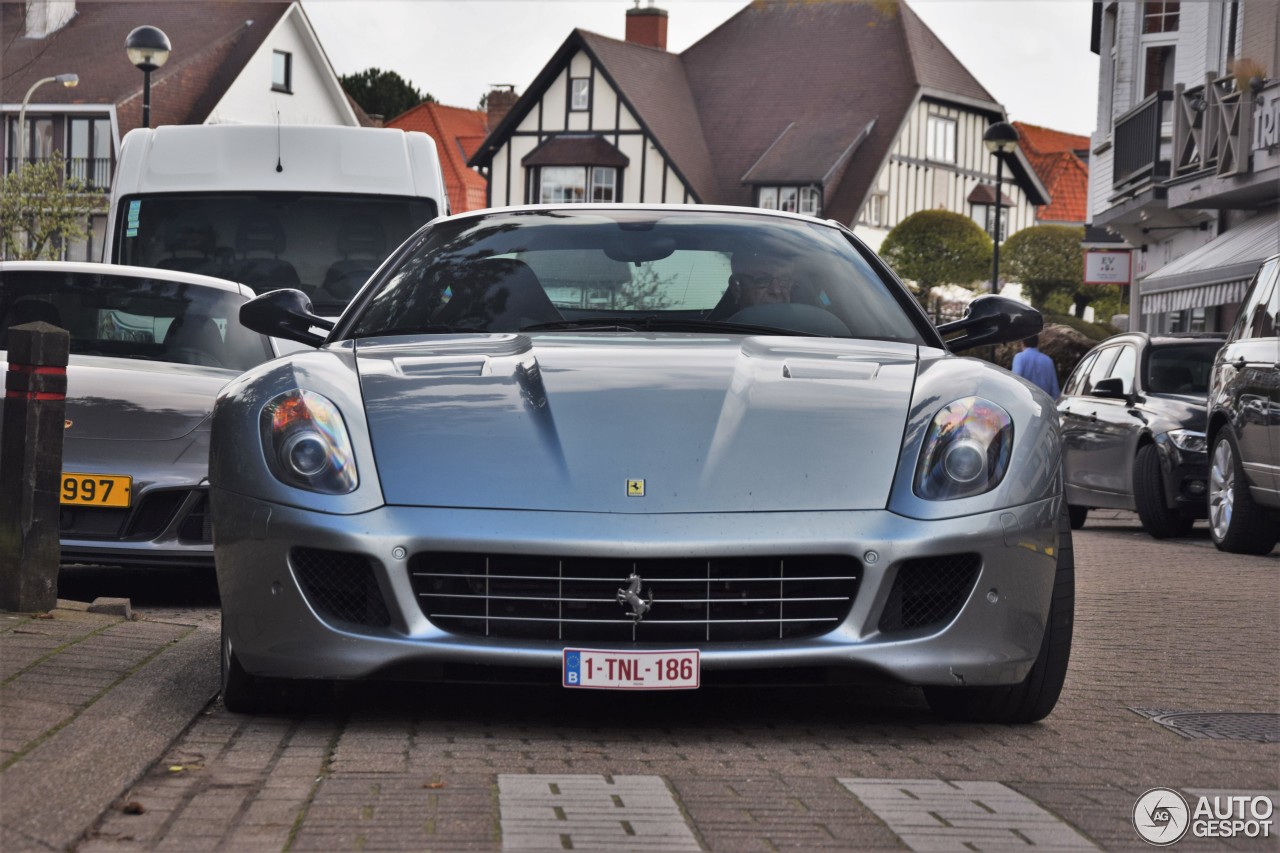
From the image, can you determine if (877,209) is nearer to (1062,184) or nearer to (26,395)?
(1062,184)

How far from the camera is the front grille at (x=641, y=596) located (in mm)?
4879

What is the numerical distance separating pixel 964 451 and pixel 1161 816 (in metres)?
1.23

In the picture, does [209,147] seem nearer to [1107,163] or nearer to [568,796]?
[568,796]

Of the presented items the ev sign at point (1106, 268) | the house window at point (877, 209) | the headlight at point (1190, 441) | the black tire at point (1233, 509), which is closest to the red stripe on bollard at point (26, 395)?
the black tire at point (1233, 509)

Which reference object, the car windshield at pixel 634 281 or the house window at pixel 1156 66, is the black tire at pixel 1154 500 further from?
the house window at pixel 1156 66

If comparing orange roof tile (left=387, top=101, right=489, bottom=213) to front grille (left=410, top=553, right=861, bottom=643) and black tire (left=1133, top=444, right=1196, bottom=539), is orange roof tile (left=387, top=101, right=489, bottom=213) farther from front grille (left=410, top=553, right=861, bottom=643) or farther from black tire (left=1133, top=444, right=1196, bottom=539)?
front grille (left=410, top=553, right=861, bottom=643)

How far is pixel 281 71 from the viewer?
66438 millimetres

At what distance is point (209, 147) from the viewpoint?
44.6ft

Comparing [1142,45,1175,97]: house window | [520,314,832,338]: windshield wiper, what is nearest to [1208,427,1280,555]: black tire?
[520,314,832,338]: windshield wiper

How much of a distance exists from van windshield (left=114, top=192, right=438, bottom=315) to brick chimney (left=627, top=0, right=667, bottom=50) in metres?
62.7

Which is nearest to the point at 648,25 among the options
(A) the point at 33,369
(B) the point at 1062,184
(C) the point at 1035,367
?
(B) the point at 1062,184

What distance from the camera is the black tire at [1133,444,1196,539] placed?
47.5ft

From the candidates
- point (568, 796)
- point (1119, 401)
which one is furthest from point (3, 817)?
point (1119, 401)

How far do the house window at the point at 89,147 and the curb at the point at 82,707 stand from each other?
5945 centimetres
